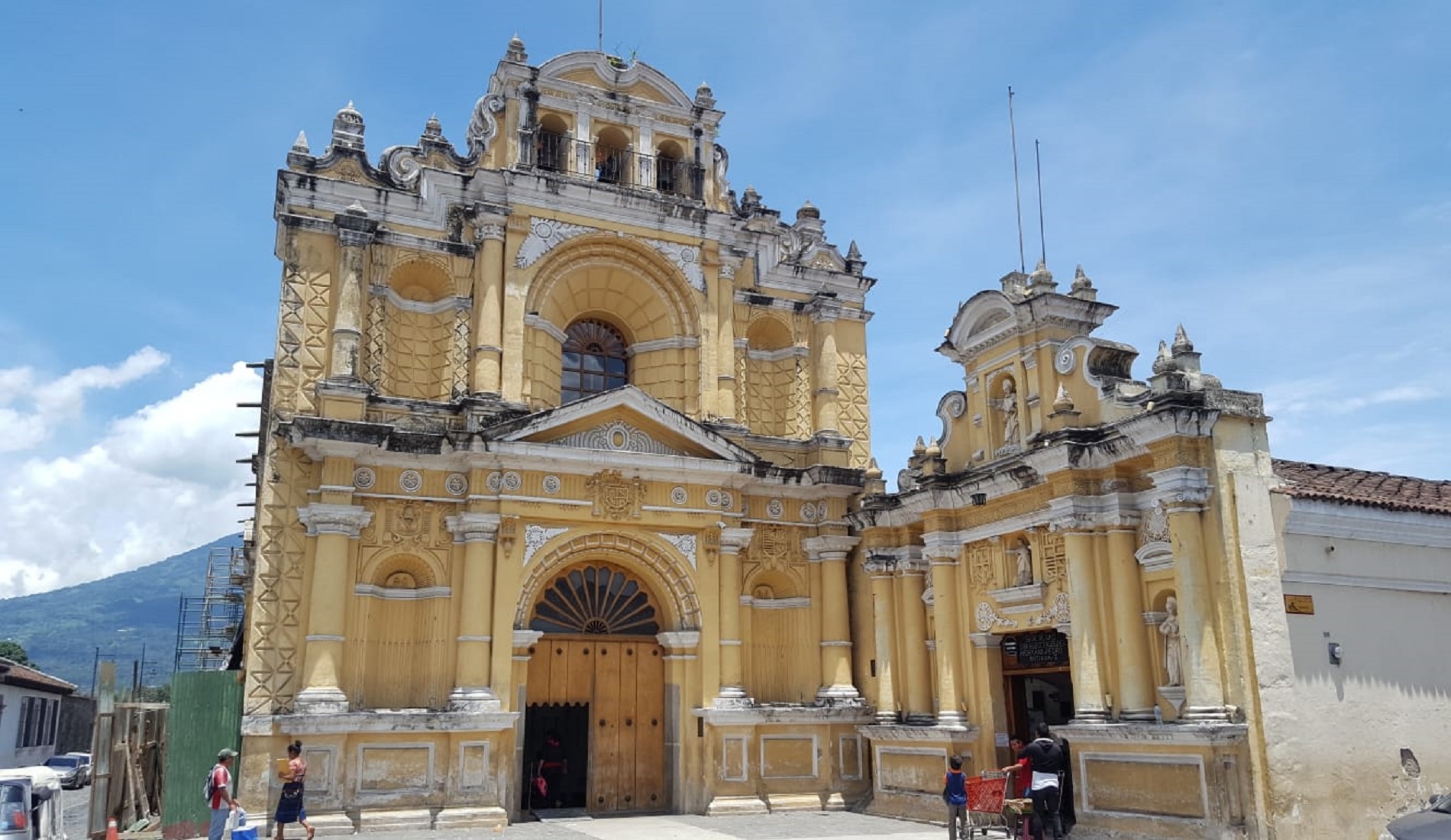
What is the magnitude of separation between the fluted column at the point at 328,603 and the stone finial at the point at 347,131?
654 centimetres

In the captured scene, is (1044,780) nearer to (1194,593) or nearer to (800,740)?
(1194,593)

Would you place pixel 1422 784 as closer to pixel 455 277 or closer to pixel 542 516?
pixel 542 516

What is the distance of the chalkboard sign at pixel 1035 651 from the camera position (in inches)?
701

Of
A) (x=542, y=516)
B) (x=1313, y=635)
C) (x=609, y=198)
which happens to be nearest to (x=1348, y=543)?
(x=1313, y=635)

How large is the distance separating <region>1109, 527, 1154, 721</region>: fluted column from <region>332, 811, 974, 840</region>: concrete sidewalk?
2.81 m

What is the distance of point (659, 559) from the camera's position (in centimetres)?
2041

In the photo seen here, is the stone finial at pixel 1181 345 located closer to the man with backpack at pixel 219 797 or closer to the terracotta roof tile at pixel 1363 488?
the terracotta roof tile at pixel 1363 488

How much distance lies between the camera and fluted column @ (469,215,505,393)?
66.1 ft

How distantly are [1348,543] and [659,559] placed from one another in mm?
10682

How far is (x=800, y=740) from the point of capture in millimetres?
20641

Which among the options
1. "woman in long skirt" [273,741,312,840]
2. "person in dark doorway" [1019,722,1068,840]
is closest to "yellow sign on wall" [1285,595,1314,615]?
"person in dark doorway" [1019,722,1068,840]

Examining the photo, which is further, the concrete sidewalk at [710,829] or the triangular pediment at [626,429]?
the triangular pediment at [626,429]

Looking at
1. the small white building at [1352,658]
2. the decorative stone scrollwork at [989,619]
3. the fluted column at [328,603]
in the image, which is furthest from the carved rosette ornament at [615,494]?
the small white building at [1352,658]

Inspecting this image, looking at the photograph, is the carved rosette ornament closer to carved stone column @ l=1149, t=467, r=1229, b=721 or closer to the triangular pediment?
the triangular pediment
